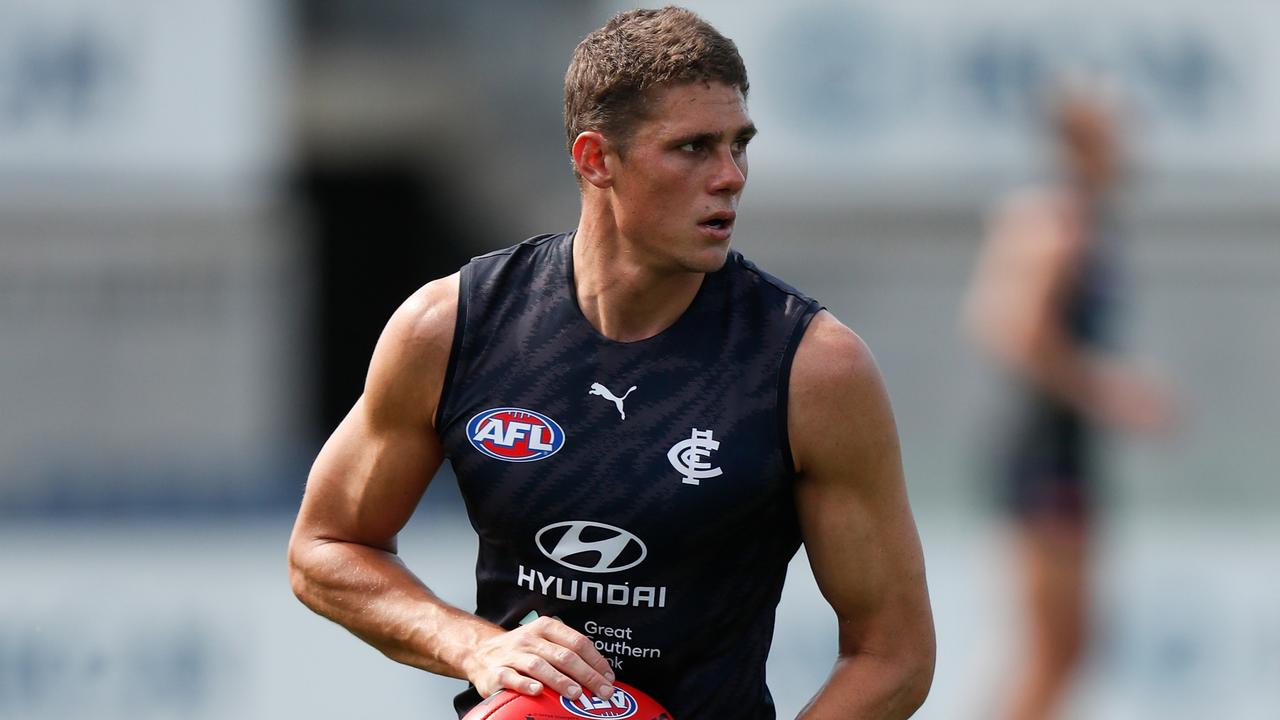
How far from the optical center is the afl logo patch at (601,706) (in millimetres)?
3551

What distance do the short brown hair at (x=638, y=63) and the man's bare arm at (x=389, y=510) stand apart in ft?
1.46

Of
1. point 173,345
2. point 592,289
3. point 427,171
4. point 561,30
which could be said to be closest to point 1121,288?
point 592,289

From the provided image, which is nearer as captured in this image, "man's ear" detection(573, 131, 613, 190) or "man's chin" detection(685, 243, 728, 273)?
"man's chin" detection(685, 243, 728, 273)

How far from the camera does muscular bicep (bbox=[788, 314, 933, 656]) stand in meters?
3.66

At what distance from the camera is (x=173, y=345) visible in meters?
10.8

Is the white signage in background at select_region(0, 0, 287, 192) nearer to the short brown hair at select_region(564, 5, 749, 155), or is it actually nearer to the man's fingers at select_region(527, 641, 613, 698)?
the short brown hair at select_region(564, 5, 749, 155)

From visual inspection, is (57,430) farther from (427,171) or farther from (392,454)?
(392,454)

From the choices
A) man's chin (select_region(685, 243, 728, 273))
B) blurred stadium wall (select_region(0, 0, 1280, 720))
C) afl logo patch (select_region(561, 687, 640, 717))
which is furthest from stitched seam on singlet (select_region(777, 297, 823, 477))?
blurred stadium wall (select_region(0, 0, 1280, 720))

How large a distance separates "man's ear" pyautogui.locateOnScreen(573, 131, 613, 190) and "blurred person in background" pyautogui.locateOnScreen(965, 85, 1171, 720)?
3897 mm

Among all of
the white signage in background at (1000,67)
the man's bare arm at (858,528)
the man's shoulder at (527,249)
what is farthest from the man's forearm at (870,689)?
the white signage in background at (1000,67)

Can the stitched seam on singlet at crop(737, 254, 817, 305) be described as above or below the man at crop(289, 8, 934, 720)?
above

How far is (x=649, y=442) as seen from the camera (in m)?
3.73

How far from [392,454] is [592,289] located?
497mm

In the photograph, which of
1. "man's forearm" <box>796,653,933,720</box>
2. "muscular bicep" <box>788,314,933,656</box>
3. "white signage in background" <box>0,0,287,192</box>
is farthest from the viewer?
"white signage in background" <box>0,0,287,192</box>
